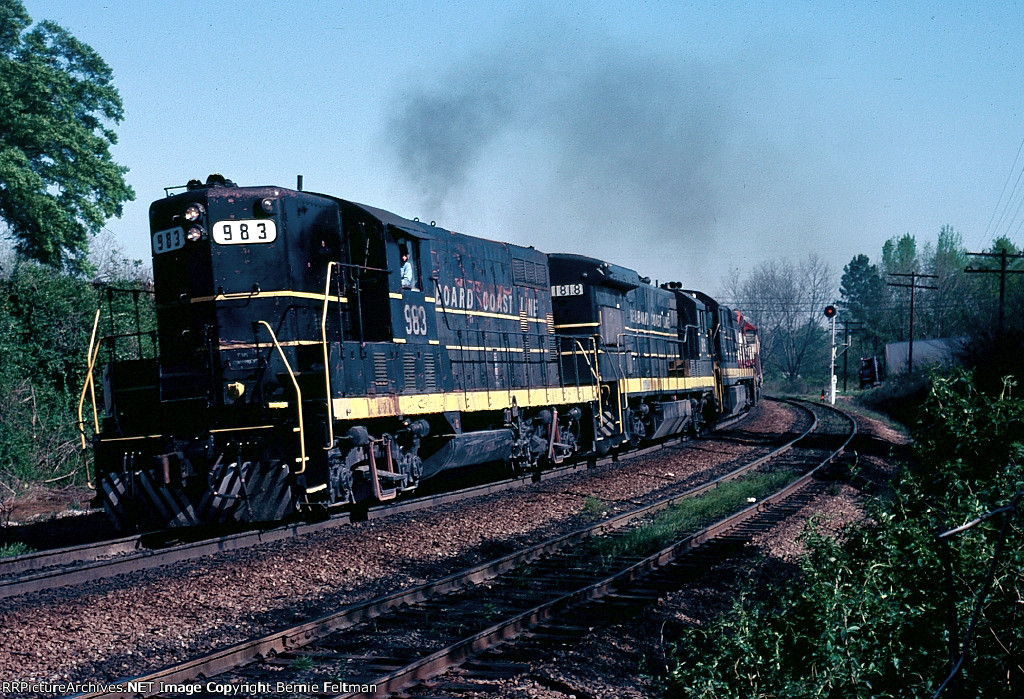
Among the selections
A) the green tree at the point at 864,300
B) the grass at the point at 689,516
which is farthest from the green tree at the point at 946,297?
the grass at the point at 689,516

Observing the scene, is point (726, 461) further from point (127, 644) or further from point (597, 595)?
point (127, 644)

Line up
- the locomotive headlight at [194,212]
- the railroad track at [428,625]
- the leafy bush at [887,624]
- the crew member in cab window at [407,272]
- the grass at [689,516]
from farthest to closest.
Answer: the crew member in cab window at [407,272] < the locomotive headlight at [194,212] < the grass at [689,516] < the railroad track at [428,625] < the leafy bush at [887,624]

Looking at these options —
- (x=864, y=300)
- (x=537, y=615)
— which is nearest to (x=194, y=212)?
(x=537, y=615)

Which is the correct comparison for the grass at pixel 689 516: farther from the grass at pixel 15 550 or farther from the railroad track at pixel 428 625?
the grass at pixel 15 550

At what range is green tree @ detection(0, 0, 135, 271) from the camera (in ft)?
68.7

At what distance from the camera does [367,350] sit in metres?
10.5

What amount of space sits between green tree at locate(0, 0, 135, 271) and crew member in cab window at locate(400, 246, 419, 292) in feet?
43.1

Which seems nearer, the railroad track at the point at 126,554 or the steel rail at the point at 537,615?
the steel rail at the point at 537,615

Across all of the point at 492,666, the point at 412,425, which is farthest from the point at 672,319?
the point at 492,666

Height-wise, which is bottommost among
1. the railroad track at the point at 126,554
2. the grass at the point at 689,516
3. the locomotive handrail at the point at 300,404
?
the grass at the point at 689,516

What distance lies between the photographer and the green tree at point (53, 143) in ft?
68.7

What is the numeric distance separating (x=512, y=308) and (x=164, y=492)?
279 inches

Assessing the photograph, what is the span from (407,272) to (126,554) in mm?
4647

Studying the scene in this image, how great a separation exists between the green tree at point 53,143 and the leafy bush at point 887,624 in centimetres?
1994
